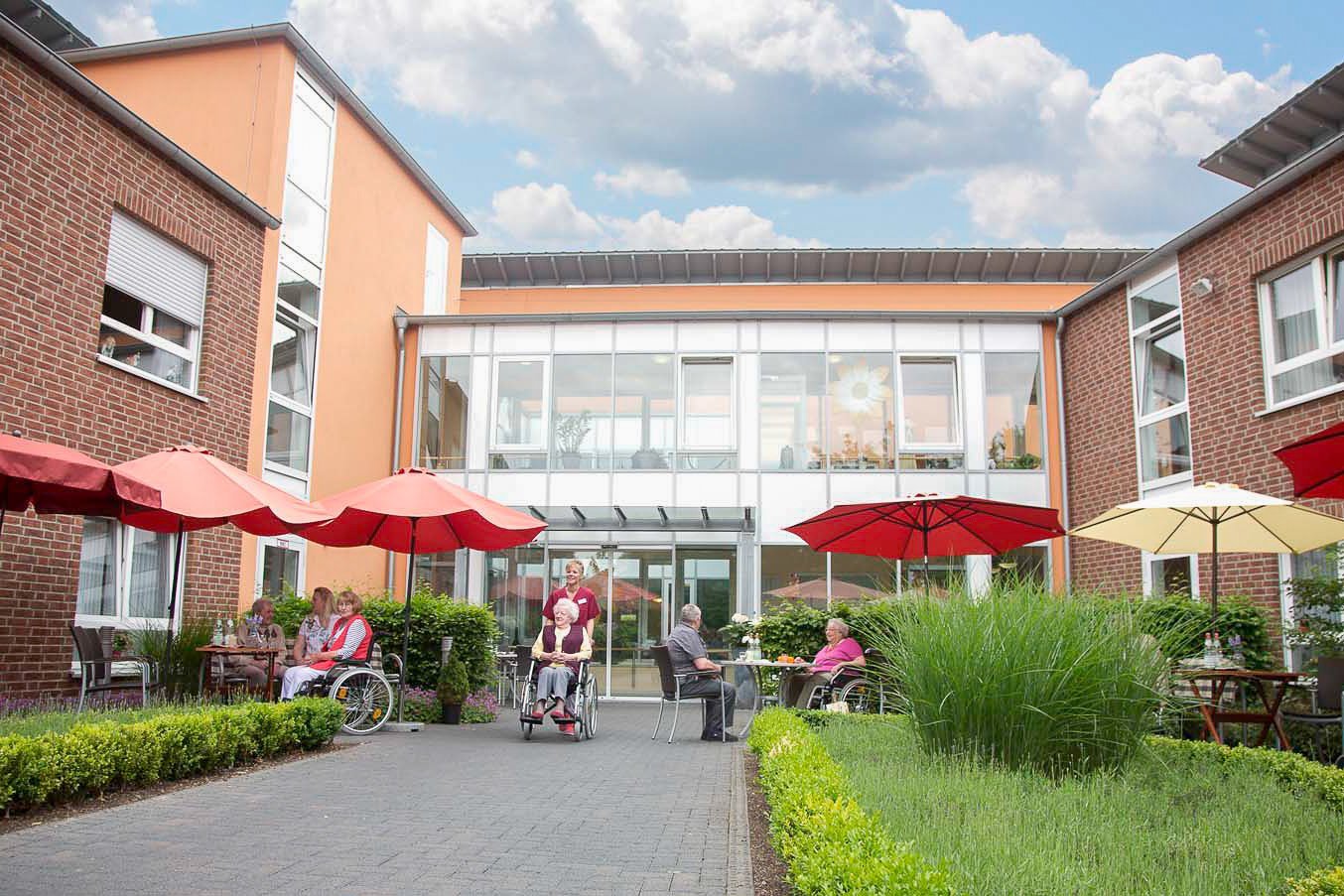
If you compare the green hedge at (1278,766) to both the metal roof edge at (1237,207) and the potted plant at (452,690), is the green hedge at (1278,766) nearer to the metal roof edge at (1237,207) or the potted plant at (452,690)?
the metal roof edge at (1237,207)

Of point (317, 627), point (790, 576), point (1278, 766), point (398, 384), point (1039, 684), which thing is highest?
point (398, 384)

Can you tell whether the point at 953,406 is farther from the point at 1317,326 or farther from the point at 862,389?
the point at 1317,326

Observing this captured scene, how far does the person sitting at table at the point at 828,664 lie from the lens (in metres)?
9.88

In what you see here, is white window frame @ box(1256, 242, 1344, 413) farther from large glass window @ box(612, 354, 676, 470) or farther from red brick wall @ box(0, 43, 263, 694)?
red brick wall @ box(0, 43, 263, 694)

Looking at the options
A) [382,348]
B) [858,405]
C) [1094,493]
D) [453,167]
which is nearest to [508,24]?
[382,348]

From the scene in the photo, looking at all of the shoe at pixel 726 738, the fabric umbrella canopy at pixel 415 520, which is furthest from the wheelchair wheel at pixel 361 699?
the shoe at pixel 726 738

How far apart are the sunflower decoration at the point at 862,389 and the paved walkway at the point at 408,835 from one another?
986 cm

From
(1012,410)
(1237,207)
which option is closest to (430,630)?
(1237,207)

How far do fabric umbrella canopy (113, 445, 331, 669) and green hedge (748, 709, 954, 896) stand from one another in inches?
177

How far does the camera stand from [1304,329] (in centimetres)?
1085

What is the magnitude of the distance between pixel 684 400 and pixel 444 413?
381cm

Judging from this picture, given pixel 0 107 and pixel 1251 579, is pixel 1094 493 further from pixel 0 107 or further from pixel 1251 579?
pixel 0 107

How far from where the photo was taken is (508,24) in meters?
31.8

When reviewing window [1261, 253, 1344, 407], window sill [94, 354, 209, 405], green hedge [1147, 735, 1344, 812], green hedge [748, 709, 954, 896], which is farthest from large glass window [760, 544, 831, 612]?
green hedge [748, 709, 954, 896]
